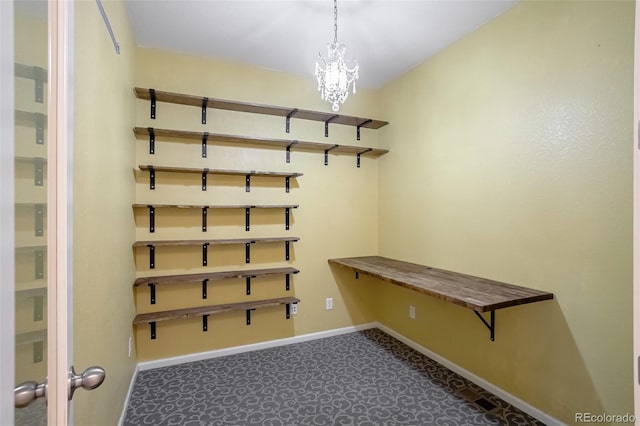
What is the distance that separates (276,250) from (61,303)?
2.50 m

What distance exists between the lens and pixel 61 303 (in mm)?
644

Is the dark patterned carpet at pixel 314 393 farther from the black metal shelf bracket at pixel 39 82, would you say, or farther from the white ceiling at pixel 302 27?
the white ceiling at pixel 302 27

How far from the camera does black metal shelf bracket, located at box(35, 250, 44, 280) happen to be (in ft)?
2.07

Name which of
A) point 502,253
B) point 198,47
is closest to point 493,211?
point 502,253

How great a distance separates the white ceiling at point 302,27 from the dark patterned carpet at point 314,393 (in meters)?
→ 2.81

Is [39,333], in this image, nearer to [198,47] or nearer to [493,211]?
[493,211]

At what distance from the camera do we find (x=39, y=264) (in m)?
0.64

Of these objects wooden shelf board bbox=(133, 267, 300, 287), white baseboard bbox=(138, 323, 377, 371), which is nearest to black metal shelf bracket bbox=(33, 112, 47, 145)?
wooden shelf board bbox=(133, 267, 300, 287)

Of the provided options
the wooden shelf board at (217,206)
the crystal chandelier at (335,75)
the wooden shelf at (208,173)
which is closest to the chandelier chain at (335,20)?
the crystal chandelier at (335,75)

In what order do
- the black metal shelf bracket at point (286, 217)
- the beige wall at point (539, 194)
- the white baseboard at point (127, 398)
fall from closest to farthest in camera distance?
Answer: the beige wall at point (539, 194) → the white baseboard at point (127, 398) → the black metal shelf bracket at point (286, 217)

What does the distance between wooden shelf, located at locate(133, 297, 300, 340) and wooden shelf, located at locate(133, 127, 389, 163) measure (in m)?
1.41

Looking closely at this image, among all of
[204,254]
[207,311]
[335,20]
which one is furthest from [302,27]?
[207,311]

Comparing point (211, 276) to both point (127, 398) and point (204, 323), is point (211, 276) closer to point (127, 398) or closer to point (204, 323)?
point (204, 323)

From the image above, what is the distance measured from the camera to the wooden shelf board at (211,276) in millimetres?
2594
